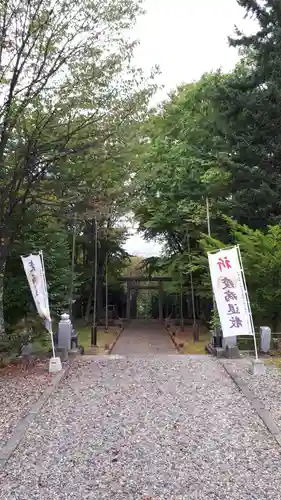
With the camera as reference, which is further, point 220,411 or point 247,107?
point 247,107

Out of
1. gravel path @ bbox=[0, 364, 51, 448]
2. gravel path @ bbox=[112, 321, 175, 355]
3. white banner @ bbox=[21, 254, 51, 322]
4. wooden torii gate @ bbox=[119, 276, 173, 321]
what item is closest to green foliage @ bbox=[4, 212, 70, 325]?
A: white banner @ bbox=[21, 254, 51, 322]

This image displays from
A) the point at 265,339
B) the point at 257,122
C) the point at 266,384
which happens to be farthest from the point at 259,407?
the point at 257,122

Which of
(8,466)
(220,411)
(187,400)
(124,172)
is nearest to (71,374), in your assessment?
(187,400)

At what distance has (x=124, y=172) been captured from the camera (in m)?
11.6

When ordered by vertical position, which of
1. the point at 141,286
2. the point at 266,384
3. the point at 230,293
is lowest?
the point at 266,384

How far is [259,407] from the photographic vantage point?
17.7ft

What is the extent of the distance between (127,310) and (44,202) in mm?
17996

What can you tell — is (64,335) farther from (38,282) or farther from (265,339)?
(265,339)

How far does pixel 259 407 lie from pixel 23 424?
265cm

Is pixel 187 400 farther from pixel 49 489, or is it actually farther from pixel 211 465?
pixel 49 489

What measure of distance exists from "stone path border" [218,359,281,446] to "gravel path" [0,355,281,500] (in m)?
0.09

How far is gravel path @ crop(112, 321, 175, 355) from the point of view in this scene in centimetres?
1580

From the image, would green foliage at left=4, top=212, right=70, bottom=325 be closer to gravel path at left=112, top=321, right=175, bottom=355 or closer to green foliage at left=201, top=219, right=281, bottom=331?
gravel path at left=112, top=321, right=175, bottom=355

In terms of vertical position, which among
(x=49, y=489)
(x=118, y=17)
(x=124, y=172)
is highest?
(x=118, y=17)
